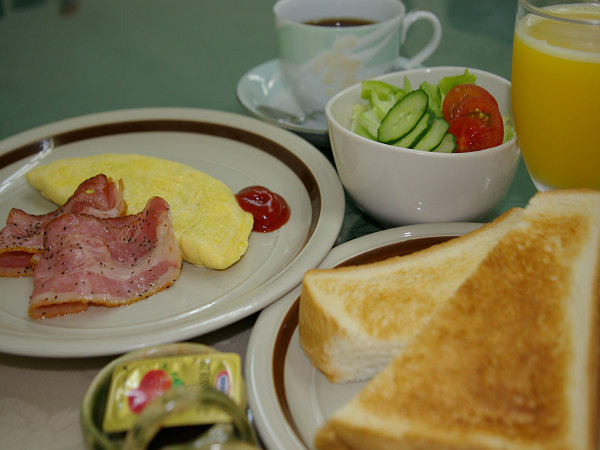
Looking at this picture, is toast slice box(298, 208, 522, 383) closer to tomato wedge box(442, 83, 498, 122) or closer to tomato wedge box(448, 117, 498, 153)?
tomato wedge box(448, 117, 498, 153)

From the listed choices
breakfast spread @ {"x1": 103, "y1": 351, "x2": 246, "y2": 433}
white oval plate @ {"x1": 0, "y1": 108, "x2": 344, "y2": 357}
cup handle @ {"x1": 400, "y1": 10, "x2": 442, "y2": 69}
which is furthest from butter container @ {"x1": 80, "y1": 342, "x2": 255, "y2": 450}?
cup handle @ {"x1": 400, "y1": 10, "x2": 442, "y2": 69}

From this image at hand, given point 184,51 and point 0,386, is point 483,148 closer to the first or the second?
point 0,386

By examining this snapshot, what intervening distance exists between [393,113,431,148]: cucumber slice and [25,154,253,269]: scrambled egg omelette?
1.80 ft

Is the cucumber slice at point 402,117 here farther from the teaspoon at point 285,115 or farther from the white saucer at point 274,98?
the teaspoon at point 285,115

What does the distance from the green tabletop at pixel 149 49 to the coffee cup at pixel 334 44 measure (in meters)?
0.31

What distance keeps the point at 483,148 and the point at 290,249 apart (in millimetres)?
673

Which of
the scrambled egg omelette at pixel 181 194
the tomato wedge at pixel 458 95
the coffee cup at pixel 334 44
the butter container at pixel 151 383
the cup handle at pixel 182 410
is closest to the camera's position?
the cup handle at pixel 182 410

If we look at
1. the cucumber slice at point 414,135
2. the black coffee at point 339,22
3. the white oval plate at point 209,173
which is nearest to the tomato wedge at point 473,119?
the cucumber slice at point 414,135

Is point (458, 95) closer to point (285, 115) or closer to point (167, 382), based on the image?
point (285, 115)

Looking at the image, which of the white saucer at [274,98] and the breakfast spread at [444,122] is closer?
the breakfast spread at [444,122]

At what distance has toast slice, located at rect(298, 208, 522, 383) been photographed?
127 cm

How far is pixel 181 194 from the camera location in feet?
6.30

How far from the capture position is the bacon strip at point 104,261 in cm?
151

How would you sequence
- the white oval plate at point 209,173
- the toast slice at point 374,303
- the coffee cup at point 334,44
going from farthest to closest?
the coffee cup at point 334,44, the white oval plate at point 209,173, the toast slice at point 374,303
